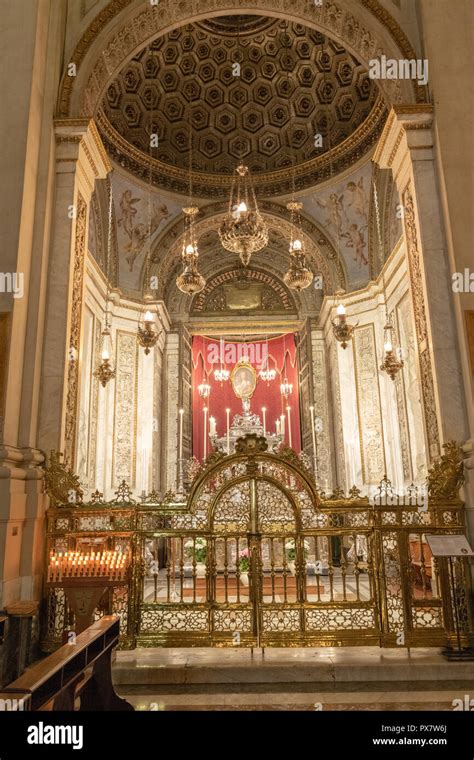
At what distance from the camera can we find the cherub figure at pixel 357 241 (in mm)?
12920

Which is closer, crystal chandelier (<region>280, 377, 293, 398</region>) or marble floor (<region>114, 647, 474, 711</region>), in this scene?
marble floor (<region>114, 647, 474, 711</region>)

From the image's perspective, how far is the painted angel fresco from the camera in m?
12.9

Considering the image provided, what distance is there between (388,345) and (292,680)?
5.00 m

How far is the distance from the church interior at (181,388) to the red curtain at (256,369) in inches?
67.2

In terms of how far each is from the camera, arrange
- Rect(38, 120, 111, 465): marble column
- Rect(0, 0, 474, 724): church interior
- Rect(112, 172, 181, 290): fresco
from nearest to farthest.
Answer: Rect(0, 0, 474, 724): church interior → Rect(38, 120, 111, 465): marble column → Rect(112, 172, 181, 290): fresco

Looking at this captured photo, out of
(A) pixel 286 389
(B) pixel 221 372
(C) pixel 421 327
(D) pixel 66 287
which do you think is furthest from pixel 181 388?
(C) pixel 421 327

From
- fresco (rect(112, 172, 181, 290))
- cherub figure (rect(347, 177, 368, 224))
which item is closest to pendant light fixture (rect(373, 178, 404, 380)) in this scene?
cherub figure (rect(347, 177, 368, 224))

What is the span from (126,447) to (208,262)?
6.16 metres

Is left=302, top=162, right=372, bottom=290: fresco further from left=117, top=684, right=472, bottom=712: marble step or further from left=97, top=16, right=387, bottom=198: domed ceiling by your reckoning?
left=117, top=684, right=472, bottom=712: marble step

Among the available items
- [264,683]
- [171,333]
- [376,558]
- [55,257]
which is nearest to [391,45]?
[55,257]

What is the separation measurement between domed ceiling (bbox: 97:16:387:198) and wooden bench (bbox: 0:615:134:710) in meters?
11.0

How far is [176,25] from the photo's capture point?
849cm

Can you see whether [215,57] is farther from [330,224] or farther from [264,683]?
[264,683]

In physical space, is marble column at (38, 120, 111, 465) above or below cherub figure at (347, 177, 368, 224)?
below
